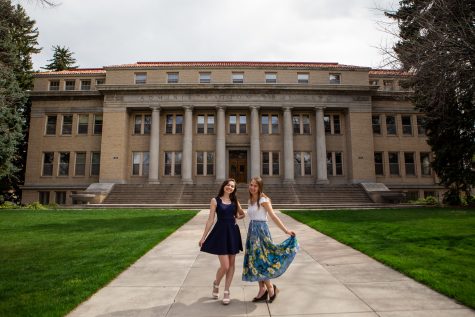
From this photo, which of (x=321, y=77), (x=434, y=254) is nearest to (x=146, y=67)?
(x=321, y=77)

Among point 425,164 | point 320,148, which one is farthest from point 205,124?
point 425,164

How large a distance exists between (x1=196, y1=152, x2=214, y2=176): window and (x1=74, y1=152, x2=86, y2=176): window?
39.2 feet

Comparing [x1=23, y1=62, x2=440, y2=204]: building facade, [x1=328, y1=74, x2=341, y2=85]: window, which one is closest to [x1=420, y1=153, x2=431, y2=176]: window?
[x1=23, y1=62, x2=440, y2=204]: building facade

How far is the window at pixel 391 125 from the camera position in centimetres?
3349

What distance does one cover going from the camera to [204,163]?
3153 centimetres

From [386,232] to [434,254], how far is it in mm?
3399

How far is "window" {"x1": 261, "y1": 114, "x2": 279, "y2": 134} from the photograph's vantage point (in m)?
32.2

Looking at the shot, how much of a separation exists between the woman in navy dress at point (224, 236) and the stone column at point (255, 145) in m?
25.2

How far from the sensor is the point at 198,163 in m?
31.6

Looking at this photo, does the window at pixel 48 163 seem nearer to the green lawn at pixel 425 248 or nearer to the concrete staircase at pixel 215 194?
the concrete staircase at pixel 215 194

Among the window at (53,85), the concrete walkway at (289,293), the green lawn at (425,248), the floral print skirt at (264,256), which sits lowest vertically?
the concrete walkway at (289,293)

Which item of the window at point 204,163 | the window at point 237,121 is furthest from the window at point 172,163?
the window at point 237,121

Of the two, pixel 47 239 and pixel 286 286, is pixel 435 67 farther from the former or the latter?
pixel 47 239

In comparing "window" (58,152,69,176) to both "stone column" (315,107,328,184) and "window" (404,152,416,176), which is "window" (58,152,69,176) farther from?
"window" (404,152,416,176)
